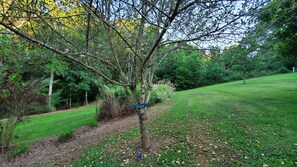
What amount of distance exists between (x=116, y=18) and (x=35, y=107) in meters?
3.61

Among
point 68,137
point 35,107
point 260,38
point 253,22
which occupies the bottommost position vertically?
point 68,137

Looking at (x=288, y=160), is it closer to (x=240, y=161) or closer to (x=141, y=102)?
(x=240, y=161)

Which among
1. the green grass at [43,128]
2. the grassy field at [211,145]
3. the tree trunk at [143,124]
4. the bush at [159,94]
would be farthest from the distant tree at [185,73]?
the tree trunk at [143,124]

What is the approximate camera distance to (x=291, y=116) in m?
4.09

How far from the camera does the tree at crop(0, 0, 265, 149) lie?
1751 mm

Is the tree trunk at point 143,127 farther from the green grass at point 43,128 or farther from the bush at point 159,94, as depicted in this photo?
the bush at point 159,94

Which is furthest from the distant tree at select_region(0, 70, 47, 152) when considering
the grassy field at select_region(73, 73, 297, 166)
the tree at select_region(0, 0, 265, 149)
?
the grassy field at select_region(73, 73, 297, 166)

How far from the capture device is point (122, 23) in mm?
2584

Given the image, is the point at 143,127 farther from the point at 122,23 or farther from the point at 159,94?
the point at 159,94

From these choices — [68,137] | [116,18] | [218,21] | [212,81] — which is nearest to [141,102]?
[116,18]

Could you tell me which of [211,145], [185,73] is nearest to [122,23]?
[211,145]

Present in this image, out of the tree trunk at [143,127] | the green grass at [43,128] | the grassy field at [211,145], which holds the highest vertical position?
the tree trunk at [143,127]

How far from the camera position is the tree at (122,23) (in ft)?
5.74

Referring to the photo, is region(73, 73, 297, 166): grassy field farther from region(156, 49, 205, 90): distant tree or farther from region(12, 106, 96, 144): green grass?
region(156, 49, 205, 90): distant tree
